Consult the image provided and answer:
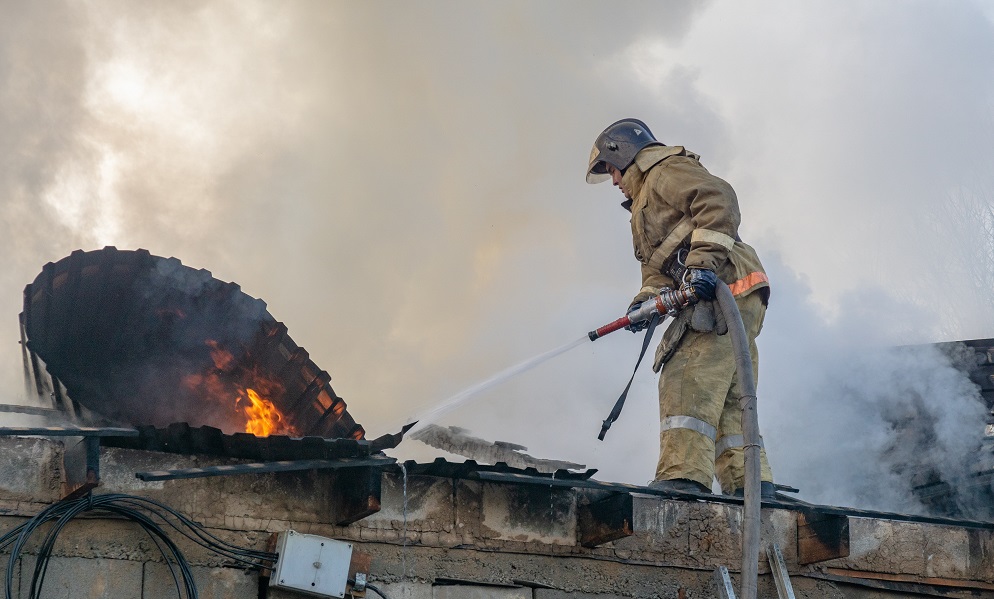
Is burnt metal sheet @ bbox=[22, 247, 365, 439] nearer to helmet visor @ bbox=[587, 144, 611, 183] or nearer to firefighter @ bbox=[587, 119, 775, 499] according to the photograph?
firefighter @ bbox=[587, 119, 775, 499]

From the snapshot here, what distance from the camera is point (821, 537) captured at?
688 cm

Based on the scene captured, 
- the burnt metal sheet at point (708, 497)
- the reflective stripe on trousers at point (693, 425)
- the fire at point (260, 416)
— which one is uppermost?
the fire at point (260, 416)

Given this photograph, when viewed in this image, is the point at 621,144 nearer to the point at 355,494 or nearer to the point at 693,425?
the point at 693,425

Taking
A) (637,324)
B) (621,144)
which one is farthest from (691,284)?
(621,144)

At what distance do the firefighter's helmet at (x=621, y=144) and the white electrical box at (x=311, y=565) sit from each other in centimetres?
342

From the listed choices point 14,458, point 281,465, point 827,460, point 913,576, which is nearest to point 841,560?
point 913,576

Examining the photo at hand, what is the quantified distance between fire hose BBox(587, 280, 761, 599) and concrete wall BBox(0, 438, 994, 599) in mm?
473

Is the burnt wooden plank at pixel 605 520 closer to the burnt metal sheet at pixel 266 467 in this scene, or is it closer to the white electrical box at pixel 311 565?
the burnt metal sheet at pixel 266 467

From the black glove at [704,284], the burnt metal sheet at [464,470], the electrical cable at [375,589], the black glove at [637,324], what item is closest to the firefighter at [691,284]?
the black glove at [704,284]

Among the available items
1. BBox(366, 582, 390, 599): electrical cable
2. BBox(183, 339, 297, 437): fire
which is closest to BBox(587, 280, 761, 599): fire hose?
BBox(366, 582, 390, 599): electrical cable

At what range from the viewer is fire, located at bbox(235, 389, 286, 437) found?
782 cm

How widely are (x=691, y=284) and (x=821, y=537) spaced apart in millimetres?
1630

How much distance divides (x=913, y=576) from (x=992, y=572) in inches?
22.9

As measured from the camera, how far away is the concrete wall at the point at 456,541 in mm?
5238
